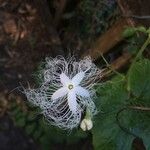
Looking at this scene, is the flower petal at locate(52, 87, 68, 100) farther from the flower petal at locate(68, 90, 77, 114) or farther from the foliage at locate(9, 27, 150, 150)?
the foliage at locate(9, 27, 150, 150)

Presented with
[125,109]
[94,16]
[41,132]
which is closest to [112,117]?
[125,109]

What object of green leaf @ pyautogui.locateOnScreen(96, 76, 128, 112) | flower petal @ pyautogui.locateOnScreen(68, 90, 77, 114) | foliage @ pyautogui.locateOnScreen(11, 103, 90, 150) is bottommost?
foliage @ pyautogui.locateOnScreen(11, 103, 90, 150)

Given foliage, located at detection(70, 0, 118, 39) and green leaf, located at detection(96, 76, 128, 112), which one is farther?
foliage, located at detection(70, 0, 118, 39)

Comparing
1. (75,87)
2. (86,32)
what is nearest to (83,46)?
(86,32)

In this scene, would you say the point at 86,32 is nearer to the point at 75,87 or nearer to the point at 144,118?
the point at 144,118

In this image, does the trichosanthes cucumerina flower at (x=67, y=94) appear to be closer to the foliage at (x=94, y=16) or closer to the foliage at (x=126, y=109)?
the foliage at (x=126, y=109)

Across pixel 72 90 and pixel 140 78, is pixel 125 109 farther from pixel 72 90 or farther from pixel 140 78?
pixel 72 90

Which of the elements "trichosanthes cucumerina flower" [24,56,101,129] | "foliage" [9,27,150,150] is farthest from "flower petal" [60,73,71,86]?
"foliage" [9,27,150,150]
